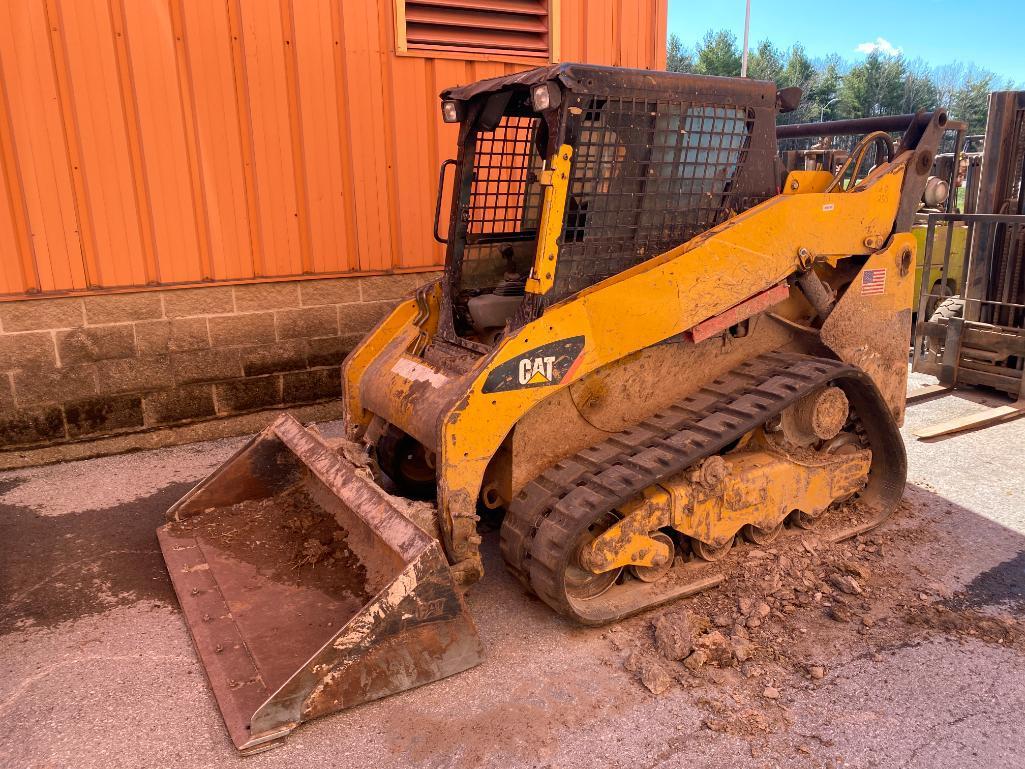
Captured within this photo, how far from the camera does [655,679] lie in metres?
3.16

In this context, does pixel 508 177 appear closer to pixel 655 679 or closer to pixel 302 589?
pixel 302 589

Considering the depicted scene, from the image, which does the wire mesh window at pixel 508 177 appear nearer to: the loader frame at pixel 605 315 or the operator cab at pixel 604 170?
the operator cab at pixel 604 170

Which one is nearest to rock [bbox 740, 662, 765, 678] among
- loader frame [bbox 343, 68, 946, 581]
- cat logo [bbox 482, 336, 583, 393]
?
loader frame [bbox 343, 68, 946, 581]

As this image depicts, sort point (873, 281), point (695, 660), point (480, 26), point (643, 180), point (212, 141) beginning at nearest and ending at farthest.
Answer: point (695, 660), point (643, 180), point (873, 281), point (212, 141), point (480, 26)

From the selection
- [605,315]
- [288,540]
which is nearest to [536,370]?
[605,315]

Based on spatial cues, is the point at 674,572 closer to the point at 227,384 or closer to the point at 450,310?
the point at 450,310

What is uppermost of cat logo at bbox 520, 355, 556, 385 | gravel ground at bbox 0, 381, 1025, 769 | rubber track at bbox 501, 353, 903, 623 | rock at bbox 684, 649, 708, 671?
cat logo at bbox 520, 355, 556, 385

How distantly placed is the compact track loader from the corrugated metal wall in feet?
6.91

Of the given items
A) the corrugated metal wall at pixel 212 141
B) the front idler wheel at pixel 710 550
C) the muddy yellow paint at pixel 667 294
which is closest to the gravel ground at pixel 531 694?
the front idler wheel at pixel 710 550

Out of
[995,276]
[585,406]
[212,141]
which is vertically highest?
[212,141]

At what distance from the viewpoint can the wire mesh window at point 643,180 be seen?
11.9ft

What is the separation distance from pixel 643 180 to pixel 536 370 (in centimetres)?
109

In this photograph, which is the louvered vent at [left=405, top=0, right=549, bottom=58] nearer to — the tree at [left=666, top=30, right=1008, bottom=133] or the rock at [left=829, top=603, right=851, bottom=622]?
the rock at [left=829, top=603, right=851, bottom=622]

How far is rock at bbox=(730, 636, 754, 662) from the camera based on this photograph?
10.8ft
